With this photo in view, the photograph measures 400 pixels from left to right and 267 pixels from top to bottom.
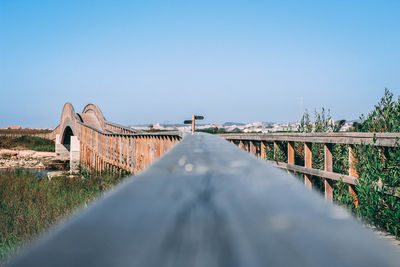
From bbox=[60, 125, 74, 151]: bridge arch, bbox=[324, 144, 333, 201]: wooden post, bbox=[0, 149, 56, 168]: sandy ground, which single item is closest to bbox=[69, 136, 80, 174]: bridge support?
bbox=[60, 125, 74, 151]: bridge arch

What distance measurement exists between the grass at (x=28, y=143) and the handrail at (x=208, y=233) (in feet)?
143

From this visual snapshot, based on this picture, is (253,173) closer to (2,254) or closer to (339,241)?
(339,241)

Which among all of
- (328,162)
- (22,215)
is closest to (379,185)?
(328,162)

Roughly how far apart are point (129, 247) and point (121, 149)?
17.0 metres

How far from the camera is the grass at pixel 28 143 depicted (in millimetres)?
40969

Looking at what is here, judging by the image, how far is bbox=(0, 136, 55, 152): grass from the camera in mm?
40969

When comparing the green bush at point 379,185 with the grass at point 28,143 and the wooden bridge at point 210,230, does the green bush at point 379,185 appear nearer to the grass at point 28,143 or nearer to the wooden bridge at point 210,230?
the wooden bridge at point 210,230

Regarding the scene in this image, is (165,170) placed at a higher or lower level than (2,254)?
higher

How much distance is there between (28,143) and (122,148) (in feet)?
106

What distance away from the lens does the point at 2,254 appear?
474 centimetres

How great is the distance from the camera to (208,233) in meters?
0.61

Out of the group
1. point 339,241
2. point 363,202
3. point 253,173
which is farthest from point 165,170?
point 363,202

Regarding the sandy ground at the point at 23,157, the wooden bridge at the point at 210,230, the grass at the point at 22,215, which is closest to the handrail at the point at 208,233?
the wooden bridge at the point at 210,230

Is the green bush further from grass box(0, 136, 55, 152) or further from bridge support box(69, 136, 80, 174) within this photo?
grass box(0, 136, 55, 152)
